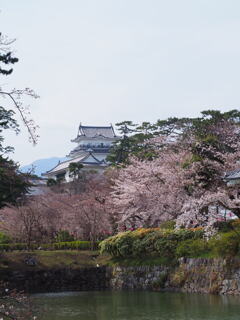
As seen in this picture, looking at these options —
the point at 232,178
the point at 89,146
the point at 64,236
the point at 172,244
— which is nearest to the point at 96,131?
the point at 89,146

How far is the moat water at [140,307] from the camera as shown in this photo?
1723 cm

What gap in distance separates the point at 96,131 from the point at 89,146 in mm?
3004

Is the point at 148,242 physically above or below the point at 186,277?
above

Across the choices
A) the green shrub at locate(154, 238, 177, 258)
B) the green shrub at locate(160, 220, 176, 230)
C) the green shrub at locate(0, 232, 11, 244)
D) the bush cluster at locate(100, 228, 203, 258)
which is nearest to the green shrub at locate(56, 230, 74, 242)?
the green shrub at locate(0, 232, 11, 244)

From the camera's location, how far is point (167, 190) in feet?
87.7

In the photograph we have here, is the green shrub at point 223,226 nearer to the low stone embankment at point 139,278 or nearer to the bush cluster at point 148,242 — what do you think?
the bush cluster at point 148,242

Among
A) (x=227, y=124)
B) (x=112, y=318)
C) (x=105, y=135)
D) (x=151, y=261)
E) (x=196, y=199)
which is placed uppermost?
(x=105, y=135)

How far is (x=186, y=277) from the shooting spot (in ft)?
78.8

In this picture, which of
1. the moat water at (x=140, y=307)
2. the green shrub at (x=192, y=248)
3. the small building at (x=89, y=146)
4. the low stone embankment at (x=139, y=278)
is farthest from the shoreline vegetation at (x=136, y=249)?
the small building at (x=89, y=146)

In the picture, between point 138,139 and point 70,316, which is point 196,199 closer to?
point 70,316

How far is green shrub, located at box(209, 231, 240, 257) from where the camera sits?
2177cm

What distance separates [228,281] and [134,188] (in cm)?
827

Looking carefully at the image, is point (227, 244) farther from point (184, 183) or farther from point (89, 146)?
point (89, 146)

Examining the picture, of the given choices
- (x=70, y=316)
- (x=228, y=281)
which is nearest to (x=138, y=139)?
(x=228, y=281)
